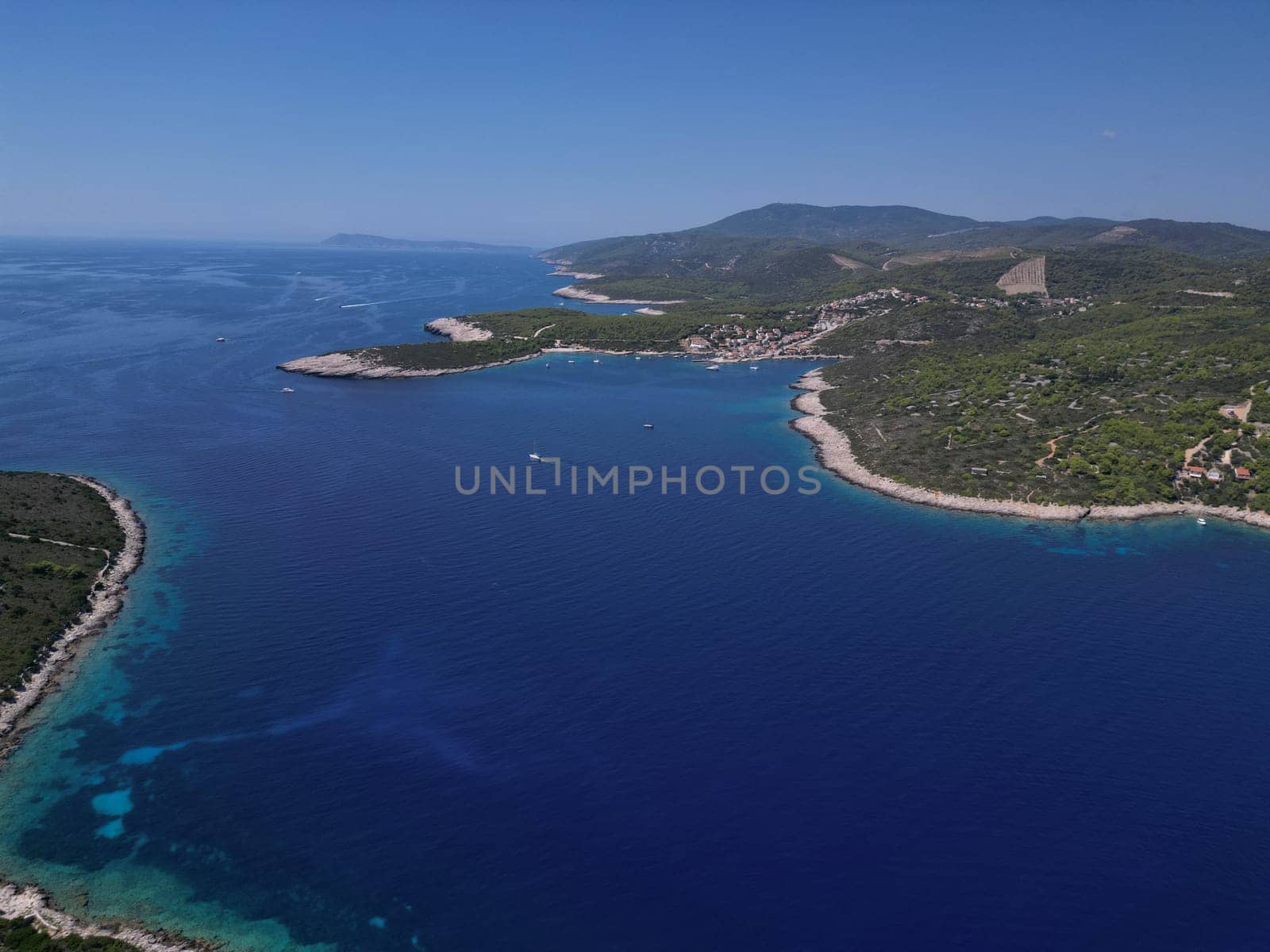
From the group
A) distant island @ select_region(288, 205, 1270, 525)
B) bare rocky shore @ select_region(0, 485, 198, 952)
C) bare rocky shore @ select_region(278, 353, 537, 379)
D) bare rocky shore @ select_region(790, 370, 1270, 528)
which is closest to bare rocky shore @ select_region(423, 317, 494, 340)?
distant island @ select_region(288, 205, 1270, 525)

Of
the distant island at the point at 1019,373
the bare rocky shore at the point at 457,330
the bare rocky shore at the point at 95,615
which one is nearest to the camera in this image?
the bare rocky shore at the point at 95,615

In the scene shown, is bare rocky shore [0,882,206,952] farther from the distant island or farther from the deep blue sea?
the distant island

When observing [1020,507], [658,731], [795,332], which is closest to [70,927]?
[658,731]

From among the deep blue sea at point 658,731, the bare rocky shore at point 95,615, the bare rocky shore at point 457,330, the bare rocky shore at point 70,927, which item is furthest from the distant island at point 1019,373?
the bare rocky shore at point 95,615

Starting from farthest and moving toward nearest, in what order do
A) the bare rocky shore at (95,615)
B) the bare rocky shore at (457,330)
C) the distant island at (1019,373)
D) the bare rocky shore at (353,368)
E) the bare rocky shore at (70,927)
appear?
the bare rocky shore at (457,330), the bare rocky shore at (353,368), the distant island at (1019,373), the bare rocky shore at (95,615), the bare rocky shore at (70,927)

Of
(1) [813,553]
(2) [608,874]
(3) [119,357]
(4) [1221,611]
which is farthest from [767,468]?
(3) [119,357]

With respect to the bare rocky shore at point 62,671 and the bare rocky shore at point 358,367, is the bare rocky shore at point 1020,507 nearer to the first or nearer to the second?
the bare rocky shore at point 62,671

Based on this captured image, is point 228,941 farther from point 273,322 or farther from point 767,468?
point 273,322
